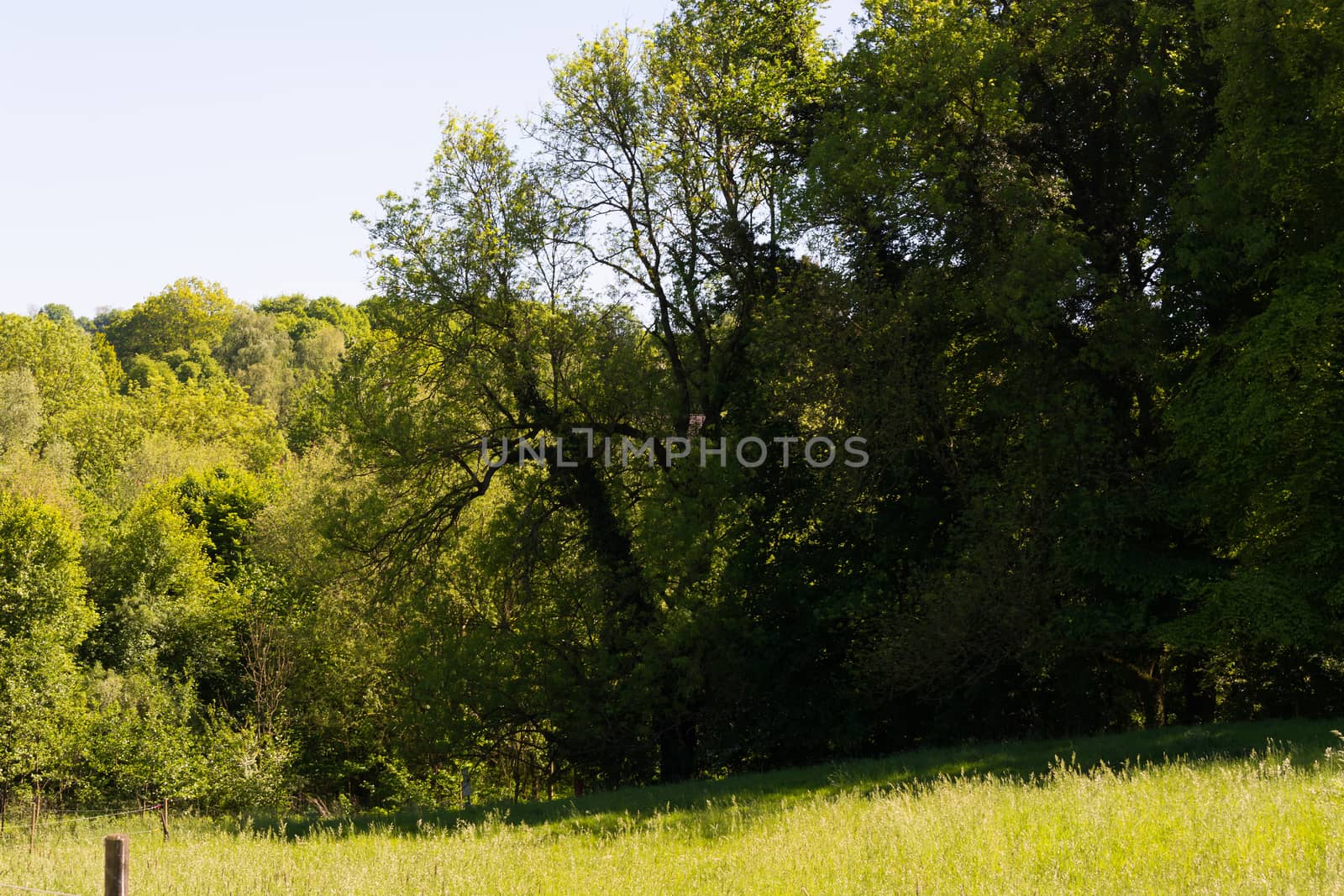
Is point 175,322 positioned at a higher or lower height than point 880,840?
higher

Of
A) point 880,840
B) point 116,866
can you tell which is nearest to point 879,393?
point 880,840

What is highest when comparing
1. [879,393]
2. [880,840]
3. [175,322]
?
[175,322]

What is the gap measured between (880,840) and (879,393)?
11355mm

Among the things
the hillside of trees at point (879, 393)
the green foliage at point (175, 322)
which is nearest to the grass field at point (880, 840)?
the hillside of trees at point (879, 393)

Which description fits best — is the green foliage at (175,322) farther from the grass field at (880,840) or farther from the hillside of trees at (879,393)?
the grass field at (880,840)

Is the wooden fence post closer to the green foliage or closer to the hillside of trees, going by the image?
the hillside of trees

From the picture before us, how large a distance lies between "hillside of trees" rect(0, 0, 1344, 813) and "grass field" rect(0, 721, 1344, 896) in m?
3.91

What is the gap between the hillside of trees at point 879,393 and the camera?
17.4m

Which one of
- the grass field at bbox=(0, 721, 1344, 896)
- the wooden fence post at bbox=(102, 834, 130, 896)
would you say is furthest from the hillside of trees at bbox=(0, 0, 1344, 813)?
the wooden fence post at bbox=(102, 834, 130, 896)

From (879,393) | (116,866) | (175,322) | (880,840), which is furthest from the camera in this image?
(175,322)

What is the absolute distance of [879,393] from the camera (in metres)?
20.1

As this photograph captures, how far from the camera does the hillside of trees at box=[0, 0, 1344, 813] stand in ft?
57.2

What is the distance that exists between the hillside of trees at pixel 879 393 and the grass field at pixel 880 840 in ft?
12.8

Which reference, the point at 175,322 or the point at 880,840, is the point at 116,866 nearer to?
the point at 880,840
